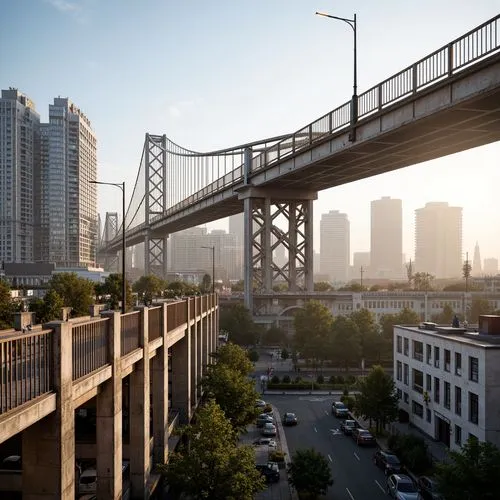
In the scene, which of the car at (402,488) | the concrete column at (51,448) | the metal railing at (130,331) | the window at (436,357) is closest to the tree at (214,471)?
the metal railing at (130,331)

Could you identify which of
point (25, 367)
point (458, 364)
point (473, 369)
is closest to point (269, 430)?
point (458, 364)

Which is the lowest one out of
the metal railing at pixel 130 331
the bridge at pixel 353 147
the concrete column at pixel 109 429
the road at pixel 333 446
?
the road at pixel 333 446

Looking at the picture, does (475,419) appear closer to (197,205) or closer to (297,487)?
(297,487)

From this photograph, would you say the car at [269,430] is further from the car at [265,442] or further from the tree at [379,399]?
the tree at [379,399]

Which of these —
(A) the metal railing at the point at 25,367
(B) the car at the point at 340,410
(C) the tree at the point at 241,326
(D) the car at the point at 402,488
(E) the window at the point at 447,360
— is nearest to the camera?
(A) the metal railing at the point at 25,367

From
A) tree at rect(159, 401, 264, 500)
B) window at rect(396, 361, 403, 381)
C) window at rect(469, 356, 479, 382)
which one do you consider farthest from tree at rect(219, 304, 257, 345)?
tree at rect(159, 401, 264, 500)
